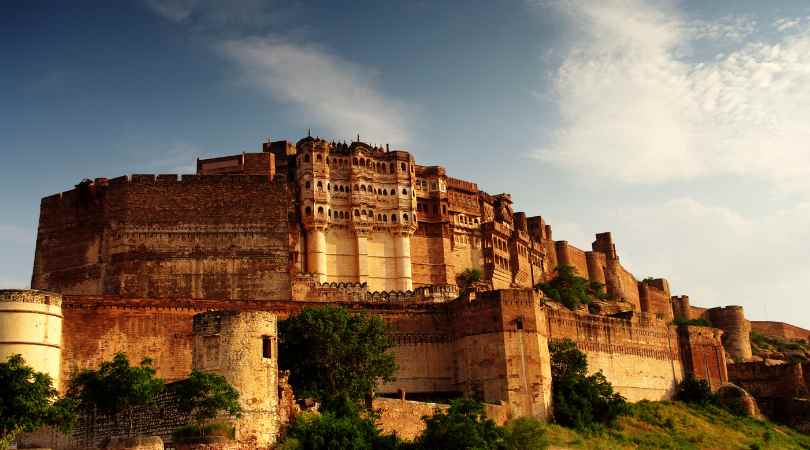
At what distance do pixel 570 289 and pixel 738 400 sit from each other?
22474mm

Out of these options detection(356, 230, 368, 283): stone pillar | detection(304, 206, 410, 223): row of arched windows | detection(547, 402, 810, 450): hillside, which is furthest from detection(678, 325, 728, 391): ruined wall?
detection(356, 230, 368, 283): stone pillar

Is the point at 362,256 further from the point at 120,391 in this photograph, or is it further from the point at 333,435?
the point at 120,391

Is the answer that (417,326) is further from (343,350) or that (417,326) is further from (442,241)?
(442,241)

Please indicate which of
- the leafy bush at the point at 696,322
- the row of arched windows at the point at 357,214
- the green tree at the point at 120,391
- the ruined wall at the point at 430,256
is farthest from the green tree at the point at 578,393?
the leafy bush at the point at 696,322

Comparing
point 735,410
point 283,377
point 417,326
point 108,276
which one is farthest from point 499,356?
point 108,276

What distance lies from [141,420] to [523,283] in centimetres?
4936

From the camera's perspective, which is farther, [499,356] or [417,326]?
[417,326]

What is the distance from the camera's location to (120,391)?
1310 inches

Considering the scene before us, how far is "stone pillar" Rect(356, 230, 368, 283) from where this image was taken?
65.6 metres

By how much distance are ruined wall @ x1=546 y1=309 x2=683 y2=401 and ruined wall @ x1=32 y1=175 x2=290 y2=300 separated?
1560cm

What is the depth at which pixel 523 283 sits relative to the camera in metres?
79.2

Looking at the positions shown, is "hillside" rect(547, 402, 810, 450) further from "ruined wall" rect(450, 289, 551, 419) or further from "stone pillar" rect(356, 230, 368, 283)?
"stone pillar" rect(356, 230, 368, 283)

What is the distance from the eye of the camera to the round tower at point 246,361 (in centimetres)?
3195

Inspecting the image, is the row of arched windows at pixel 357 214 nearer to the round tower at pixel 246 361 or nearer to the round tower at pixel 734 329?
the round tower at pixel 734 329
